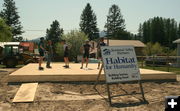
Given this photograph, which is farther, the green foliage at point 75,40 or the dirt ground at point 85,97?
the green foliage at point 75,40

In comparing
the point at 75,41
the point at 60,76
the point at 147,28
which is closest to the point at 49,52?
the point at 60,76

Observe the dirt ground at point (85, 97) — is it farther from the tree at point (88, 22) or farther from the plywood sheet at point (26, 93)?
A: the tree at point (88, 22)

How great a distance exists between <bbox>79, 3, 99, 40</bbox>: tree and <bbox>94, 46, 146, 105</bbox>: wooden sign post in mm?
76526

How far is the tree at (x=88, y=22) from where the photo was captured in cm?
8444

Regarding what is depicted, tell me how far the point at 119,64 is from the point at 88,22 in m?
77.6

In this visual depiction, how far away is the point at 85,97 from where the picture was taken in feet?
26.0

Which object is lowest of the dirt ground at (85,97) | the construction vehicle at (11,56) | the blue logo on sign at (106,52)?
the dirt ground at (85,97)

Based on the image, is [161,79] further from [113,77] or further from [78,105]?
[78,105]

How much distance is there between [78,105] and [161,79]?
525 centimetres

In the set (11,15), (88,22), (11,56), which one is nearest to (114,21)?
(88,22)

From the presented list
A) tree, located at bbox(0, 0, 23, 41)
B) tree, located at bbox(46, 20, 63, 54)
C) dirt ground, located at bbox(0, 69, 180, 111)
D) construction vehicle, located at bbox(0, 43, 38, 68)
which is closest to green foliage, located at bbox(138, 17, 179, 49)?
tree, located at bbox(46, 20, 63, 54)

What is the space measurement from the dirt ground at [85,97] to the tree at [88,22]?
2977 inches

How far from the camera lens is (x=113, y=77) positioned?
8.05 metres

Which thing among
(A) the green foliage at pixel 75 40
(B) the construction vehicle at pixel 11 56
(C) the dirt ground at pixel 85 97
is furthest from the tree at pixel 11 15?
(C) the dirt ground at pixel 85 97
